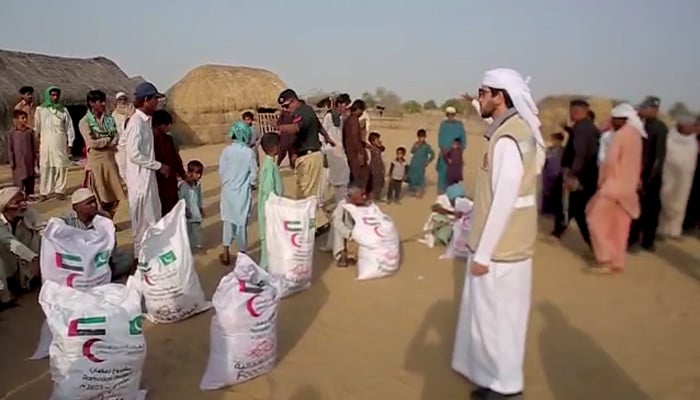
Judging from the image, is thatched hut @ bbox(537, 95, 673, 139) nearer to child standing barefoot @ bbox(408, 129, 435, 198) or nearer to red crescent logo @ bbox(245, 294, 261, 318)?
child standing barefoot @ bbox(408, 129, 435, 198)

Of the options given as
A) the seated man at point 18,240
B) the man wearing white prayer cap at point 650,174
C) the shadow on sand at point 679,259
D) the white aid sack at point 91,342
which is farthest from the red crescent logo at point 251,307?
A: the man wearing white prayer cap at point 650,174

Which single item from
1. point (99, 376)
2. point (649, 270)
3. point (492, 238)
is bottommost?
point (649, 270)

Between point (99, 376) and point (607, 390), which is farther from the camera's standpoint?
point (607, 390)

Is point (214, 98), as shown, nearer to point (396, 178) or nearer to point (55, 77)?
point (55, 77)

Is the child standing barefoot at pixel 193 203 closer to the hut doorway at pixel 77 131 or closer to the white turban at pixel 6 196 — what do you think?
the white turban at pixel 6 196

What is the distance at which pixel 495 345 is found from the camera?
376 centimetres

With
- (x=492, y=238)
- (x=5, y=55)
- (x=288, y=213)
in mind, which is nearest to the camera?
(x=492, y=238)

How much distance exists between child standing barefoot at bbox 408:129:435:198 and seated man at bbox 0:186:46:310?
716 cm

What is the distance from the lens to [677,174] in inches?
342

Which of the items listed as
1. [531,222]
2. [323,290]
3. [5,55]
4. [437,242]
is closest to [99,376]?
[531,222]

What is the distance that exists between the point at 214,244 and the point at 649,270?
475 cm

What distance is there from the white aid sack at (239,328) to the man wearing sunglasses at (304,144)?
3280mm

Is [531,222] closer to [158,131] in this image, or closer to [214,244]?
[158,131]

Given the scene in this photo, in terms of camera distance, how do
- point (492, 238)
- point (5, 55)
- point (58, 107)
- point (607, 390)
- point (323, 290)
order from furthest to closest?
point (5, 55), point (58, 107), point (323, 290), point (607, 390), point (492, 238)
